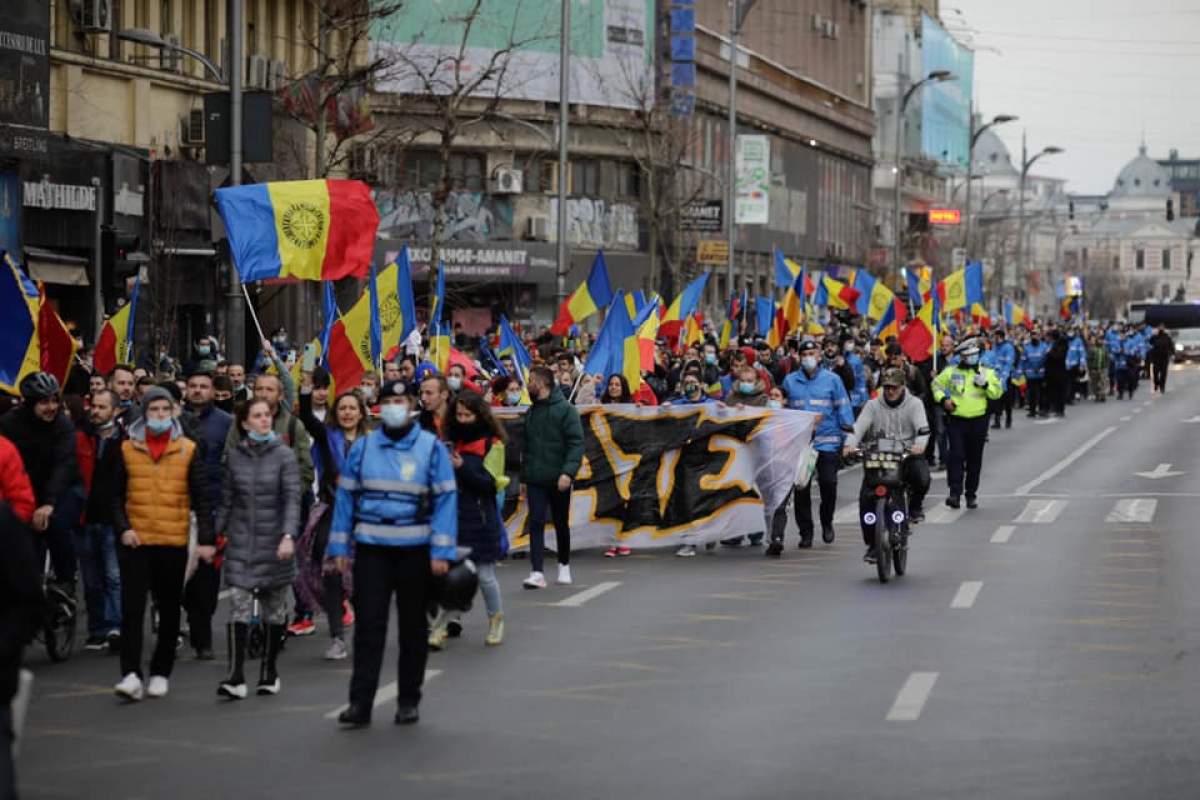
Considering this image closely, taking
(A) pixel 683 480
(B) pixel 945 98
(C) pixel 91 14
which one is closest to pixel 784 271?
(C) pixel 91 14

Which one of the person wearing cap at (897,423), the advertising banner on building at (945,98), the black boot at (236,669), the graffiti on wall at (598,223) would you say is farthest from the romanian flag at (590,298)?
the advertising banner on building at (945,98)

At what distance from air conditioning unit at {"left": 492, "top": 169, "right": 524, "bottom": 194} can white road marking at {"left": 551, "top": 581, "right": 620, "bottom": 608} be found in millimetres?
50459

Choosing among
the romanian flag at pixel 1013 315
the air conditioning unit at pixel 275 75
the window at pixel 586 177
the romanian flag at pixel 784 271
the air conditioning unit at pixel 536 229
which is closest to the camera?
the romanian flag at pixel 784 271

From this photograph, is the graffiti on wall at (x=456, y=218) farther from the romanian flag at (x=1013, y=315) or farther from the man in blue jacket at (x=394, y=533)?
the man in blue jacket at (x=394, y=533)

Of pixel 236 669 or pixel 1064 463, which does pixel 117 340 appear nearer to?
pixel 236 669

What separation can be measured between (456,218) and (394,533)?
5735 centimetres

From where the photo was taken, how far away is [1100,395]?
198 ft

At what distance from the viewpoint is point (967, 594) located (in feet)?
58.7

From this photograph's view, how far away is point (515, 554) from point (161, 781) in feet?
35.5

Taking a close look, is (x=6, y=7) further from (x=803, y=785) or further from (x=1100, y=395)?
(x=1100, y=395)

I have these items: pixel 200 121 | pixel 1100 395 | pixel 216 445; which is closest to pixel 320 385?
pixel 216 445

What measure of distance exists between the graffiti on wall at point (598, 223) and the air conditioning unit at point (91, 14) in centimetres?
3084

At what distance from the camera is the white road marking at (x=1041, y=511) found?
81.8 ft

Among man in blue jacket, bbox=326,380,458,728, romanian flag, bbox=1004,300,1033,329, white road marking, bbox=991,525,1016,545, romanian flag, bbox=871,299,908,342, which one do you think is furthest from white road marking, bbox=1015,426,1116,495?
romanian flag, bbox=1004,300,1033,329
